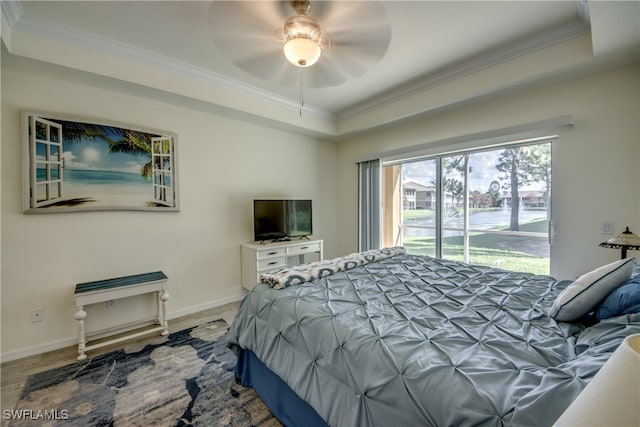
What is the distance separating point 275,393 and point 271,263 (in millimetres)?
1979

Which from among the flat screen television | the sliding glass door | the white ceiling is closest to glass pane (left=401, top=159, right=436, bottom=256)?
the sliding glass door

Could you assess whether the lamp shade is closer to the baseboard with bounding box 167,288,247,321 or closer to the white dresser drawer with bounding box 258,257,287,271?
the white dresser drawer with bounding box 258,257,287,271

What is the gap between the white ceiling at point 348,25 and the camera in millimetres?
1876

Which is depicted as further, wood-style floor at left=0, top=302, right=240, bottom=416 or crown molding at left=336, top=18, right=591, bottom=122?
crown molding at left=336, top=18, right=591, bottom=122

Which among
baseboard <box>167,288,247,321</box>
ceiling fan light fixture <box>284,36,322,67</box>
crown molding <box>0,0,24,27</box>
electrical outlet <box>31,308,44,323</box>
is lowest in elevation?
baseboard <box>167,288,247,321</box>

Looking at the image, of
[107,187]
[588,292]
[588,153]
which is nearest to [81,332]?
[107,187]

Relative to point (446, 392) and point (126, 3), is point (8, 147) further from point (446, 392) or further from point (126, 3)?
point (446, 392)

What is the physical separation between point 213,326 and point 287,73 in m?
2.59

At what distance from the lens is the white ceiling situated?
6.15 feet

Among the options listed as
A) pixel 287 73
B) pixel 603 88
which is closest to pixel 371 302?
pixel 287 73

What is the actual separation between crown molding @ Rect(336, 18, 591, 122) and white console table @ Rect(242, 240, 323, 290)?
2261mm

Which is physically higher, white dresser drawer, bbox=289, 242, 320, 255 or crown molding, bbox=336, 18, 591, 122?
crown molding, bbox=336, 18, 591, 122

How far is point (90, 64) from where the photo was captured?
230 cm

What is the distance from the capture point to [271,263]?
347 cm
